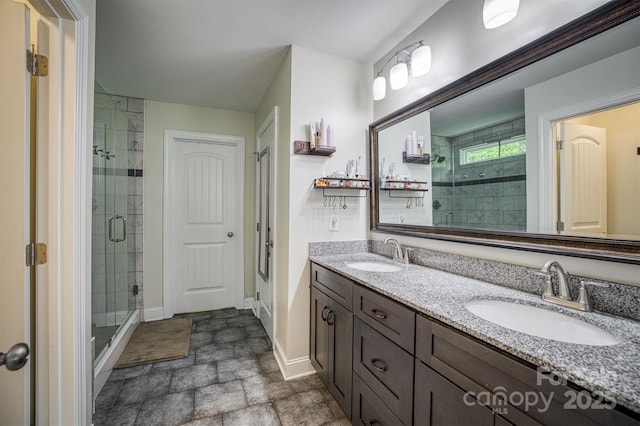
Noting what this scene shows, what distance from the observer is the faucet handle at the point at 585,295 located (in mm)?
921

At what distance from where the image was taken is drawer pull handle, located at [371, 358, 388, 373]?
1175 millimetres

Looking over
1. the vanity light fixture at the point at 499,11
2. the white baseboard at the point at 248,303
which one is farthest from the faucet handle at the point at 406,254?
the white baseboard at the point at 248,303

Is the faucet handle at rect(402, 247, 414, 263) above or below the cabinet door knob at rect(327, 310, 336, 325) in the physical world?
above

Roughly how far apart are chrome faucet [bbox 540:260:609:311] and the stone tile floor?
128 cm

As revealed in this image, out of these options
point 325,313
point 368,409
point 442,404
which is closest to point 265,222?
point 325,313

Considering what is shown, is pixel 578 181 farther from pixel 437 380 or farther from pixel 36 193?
pixel 36 193

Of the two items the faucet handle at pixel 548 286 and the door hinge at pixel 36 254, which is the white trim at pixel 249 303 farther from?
the faucet handle at pixel 548 286

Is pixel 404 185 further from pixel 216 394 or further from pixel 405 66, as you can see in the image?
pixel 216 394

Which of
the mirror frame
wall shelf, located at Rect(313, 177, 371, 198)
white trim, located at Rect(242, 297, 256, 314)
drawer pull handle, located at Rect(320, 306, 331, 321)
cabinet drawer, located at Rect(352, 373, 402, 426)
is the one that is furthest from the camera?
white trim, located at Rect(242, 297, 256, 314)

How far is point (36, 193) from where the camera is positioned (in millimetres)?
1101

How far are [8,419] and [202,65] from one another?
2.39 meters

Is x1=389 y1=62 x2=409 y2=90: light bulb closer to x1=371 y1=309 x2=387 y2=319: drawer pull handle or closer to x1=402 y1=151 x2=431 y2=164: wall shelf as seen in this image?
x1=402 y1=151 x2=431 y2=164: wall shelf

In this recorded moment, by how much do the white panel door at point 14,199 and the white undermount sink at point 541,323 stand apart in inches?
67.9

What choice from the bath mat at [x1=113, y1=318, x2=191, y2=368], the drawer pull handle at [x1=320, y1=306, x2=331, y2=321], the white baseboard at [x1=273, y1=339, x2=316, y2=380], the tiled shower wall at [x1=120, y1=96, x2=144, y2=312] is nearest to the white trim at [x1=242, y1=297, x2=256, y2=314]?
the bath mat at [x1=113, y1=318, x2=191, y2=368]
